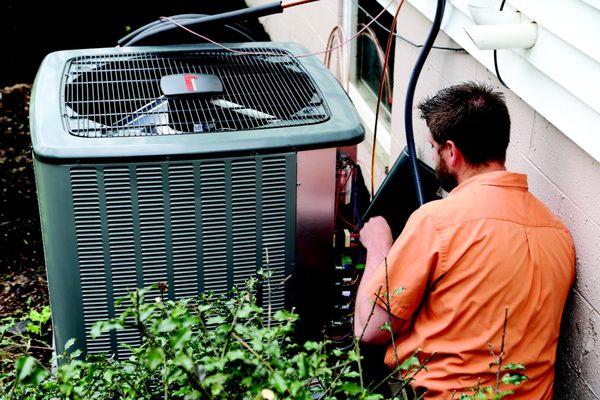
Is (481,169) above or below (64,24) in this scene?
above

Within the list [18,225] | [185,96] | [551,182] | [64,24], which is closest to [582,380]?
[551,182]

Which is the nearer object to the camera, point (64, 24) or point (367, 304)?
point (367, 304)

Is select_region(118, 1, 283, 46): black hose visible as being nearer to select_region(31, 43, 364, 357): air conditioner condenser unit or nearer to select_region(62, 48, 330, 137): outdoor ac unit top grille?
select_region(62, 48, 330, 137): outdoor ac unit top grille

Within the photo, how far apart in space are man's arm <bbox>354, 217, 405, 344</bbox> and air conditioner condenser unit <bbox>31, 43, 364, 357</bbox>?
19 centimetres

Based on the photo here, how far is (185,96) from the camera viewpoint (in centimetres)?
267

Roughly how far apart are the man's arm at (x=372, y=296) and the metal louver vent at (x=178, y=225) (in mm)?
303

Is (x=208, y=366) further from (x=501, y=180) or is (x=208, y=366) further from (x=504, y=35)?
(x=504, y=35)

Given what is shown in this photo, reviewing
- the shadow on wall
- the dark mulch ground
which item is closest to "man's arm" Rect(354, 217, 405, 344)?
the dark mulch ground

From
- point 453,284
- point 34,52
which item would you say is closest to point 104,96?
point 453,284

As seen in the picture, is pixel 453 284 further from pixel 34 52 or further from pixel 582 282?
pixel 34 52

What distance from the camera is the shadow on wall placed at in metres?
7.29

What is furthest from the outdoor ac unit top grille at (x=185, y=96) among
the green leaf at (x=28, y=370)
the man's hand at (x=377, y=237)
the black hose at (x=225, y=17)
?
the green leaf at (x=28, y=370)

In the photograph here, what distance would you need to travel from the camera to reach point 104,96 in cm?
271

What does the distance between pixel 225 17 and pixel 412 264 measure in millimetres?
1447
